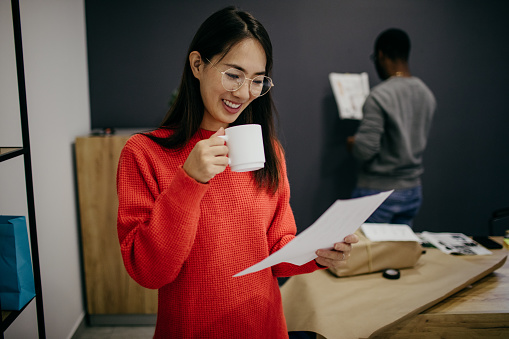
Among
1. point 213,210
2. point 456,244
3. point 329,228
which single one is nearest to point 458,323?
point 456,244

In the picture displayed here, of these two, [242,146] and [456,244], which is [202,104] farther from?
[456,244]

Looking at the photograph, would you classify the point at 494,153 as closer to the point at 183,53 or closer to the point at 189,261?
the point at 183,53

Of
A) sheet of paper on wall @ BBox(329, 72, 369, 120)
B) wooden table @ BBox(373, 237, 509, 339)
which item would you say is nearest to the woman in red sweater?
wooden table @ BBox(373, 237, 509, 339)

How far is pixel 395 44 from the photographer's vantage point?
7.56 feet

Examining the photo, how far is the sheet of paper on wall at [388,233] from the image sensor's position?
157cm

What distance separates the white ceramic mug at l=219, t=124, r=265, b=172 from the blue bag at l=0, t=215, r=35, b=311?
676mm

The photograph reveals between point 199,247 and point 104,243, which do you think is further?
point 104,243

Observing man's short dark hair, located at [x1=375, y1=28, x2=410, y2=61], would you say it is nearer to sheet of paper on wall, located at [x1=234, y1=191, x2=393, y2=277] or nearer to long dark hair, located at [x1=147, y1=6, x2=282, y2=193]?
long dark hair, located at [x1=147, y1=6, x2=282, y2=193]

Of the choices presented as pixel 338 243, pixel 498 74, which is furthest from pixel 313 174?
pixel 338 243

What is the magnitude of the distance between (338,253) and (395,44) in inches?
69.8

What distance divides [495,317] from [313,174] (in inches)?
70.9

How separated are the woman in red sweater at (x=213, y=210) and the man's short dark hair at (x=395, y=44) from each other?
1.55 m

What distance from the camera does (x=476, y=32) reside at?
2.95 m

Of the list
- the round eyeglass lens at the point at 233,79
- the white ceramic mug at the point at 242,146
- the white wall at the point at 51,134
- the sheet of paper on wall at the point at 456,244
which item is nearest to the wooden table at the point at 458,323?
the sheet of paper on wall at the point at 456,244
